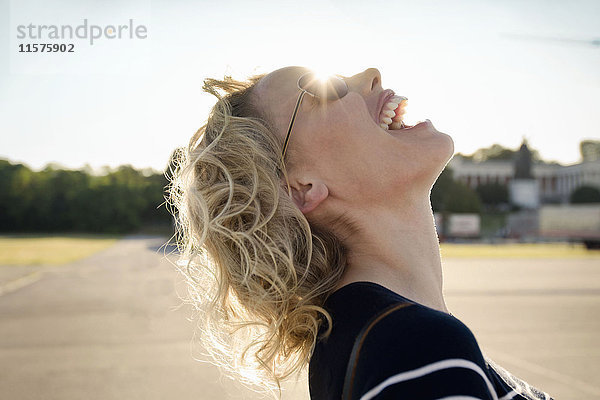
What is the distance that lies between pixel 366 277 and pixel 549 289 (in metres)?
17.3

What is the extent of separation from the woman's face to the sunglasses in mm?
17

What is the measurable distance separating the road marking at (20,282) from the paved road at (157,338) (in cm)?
20

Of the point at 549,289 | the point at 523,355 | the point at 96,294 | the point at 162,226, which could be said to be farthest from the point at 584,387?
the point at 162,226

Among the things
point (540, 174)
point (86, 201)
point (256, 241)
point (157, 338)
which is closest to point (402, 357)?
point (256, 241)

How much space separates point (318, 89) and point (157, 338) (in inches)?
345

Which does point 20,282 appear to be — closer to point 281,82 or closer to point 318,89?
point 281,82

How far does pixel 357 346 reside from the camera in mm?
1254

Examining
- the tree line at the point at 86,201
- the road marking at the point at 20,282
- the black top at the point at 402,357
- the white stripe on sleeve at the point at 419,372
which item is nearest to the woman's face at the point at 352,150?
the black top at the point at 402,357

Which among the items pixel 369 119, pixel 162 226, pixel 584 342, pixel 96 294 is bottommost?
pixel 162 226

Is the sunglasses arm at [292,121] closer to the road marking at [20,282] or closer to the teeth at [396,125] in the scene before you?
the teeth at [396,125]

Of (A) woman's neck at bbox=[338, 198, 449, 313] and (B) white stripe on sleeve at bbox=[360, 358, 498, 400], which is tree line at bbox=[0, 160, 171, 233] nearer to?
(A) woman's neck at bbox=[338, 198, 449, 313]

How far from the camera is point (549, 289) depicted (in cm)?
1695

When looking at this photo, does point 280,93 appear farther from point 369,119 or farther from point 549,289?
point 549,289

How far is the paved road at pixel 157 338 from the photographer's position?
6.93 metres
